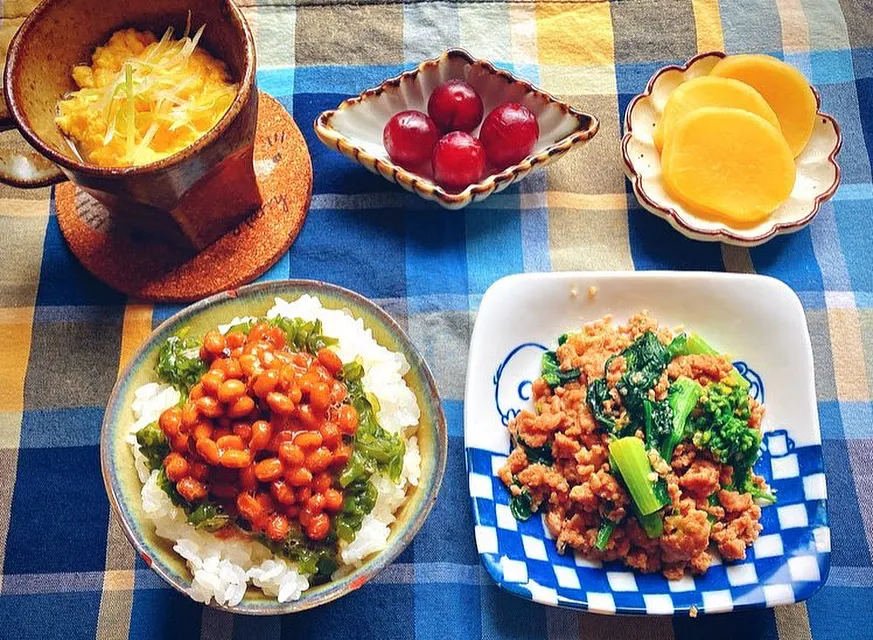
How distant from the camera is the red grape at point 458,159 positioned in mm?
2594

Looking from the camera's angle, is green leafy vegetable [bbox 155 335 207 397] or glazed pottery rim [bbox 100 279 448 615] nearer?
glazed pottery rim [bbox 100 279 448 615]

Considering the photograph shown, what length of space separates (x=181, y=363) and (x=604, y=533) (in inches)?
48.3

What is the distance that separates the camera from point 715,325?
256cm

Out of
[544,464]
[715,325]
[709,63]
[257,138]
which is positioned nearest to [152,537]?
[544,464]

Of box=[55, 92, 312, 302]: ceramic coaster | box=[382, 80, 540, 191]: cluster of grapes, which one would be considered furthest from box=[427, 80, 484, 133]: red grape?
box=[55, 92, 312, 302]: ceramic coaster

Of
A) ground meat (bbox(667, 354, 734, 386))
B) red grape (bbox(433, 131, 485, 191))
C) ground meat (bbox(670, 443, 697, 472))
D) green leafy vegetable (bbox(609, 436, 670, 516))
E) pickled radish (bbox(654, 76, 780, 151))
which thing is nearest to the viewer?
green leafy vegetable (bbox(609, 436, 670, 516))

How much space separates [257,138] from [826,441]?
2086mm

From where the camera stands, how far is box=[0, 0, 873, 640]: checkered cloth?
7.90 ft

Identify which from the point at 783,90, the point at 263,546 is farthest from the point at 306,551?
the point at 783,90

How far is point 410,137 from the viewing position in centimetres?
264

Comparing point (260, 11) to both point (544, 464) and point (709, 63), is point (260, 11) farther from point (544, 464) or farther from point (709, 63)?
point (544, 464)

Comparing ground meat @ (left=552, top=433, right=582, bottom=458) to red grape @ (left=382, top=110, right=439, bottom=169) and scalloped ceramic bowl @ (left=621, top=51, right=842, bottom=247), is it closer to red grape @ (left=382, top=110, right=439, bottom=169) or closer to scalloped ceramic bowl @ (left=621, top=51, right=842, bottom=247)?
scalloped ceramic bowl @ (left=621, top=51, right=842, bottom=247)

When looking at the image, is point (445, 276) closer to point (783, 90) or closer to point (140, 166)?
point (140, 166)

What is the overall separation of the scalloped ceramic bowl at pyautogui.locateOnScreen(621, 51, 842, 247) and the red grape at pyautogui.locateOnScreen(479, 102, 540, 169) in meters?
0.32
